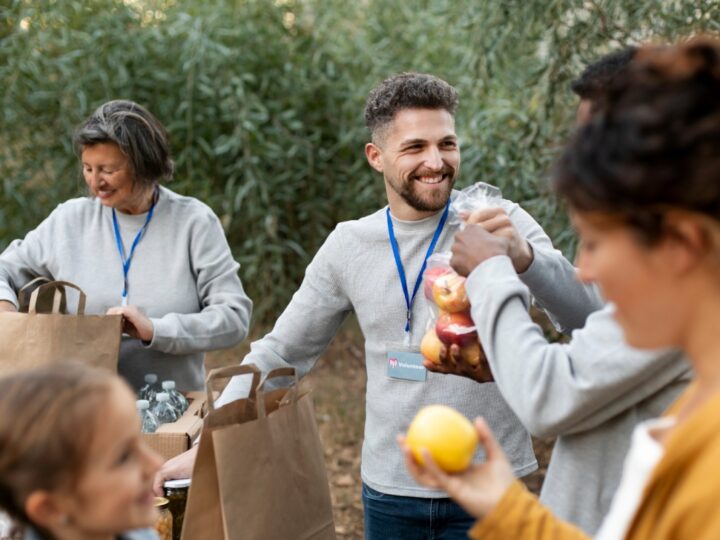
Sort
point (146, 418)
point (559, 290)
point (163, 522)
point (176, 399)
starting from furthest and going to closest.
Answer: point (176, 399) → point (146, 418) → point (163, 522) → point (559, 290)

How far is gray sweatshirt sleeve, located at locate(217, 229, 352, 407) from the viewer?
8.54ft

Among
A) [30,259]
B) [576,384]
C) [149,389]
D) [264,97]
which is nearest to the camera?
[576,384]

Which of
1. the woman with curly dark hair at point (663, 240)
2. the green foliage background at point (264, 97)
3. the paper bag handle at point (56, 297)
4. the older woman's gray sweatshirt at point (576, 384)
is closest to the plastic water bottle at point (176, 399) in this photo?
the paper bag handle at point (56, 297)

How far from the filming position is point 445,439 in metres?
1.52

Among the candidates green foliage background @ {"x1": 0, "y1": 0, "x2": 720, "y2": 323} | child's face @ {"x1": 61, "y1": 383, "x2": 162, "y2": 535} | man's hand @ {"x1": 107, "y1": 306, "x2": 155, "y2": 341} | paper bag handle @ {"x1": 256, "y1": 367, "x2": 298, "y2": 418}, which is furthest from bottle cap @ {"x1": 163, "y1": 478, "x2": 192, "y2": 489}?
Answer: green foliage background @ {"x1": 0, "y1": 0, "x2": 720, "y2": 323}

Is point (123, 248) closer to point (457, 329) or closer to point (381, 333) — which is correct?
point (381, 333)

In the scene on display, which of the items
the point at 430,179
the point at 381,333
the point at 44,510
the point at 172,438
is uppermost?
the point at 430,179

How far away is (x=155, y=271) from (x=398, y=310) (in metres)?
1.06

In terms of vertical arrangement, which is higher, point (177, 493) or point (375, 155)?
point (375, 155)

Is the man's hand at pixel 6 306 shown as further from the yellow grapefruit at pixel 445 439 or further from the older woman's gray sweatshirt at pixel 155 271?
the yellow grapefruit at pixel 445 439

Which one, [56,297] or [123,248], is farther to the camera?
[123,248]

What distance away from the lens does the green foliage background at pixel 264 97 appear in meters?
5.18

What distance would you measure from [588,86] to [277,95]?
4.85 meters

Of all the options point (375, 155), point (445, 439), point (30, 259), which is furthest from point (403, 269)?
point (30, 259)
